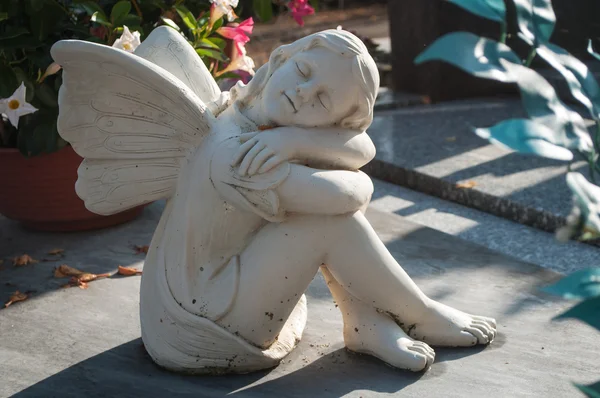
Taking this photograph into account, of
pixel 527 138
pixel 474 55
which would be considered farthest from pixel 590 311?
pixel 474 55

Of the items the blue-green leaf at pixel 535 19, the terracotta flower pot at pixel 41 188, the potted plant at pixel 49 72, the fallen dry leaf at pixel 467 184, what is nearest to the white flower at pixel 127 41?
the potted plant at pixel 49 72

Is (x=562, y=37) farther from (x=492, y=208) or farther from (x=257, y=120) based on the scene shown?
(x=257, y=120)

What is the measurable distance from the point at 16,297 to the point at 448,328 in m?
1.51

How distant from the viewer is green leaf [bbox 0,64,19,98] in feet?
10.4

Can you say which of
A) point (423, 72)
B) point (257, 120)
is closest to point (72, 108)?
point (257, 120)

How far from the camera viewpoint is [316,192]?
223 centimetres

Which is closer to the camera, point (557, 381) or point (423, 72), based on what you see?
point (557, 381)

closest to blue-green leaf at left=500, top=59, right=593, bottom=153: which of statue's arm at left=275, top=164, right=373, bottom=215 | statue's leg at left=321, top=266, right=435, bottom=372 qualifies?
statue's arm at left=275, top=164, right=373, bottom=215

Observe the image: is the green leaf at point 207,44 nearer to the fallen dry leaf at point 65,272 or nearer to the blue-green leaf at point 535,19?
the fallen dry leaf at point 65,272

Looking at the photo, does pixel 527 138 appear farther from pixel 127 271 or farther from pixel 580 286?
pixel 127 271

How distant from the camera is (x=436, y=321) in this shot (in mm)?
2527

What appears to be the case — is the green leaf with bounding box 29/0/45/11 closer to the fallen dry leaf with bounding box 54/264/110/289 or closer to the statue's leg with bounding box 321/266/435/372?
the fallen dry leaf with bounding box 54/264/110/289

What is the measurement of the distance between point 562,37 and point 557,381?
3.88m

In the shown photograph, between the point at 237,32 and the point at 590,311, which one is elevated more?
the point at 590,311
